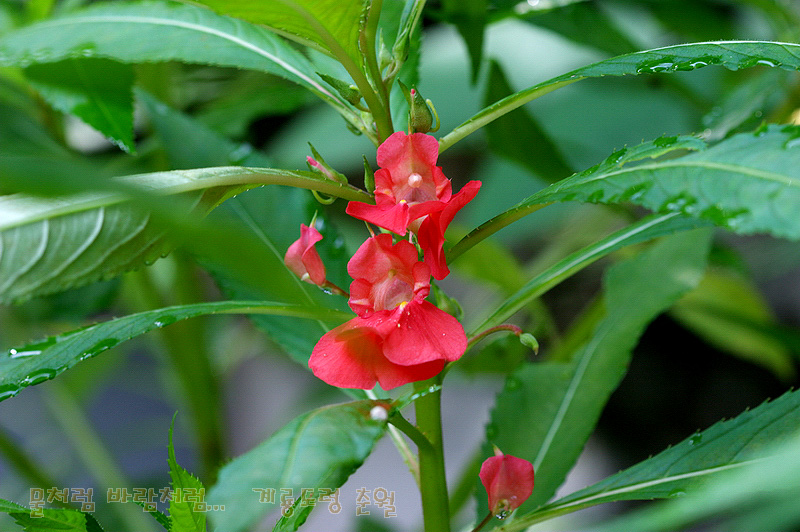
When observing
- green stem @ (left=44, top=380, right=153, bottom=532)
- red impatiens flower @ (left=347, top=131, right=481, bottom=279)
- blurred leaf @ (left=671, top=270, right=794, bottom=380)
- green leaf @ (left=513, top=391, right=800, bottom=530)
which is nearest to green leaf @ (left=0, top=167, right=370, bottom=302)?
red impatiens flower @ (left=347, top=131, right=481, bottom=279)

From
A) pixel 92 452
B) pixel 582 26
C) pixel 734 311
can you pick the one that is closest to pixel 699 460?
Result: pixel 582 26

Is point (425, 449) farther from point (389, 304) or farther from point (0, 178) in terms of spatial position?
point (0, 178)

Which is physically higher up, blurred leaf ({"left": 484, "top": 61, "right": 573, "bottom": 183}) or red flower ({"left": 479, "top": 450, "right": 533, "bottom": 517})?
blurred leaf ({"left": 484, "top": 61, "right": 573, "bottom": 183})

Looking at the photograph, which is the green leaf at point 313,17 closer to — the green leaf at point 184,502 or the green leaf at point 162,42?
the green leaf at point 162,42

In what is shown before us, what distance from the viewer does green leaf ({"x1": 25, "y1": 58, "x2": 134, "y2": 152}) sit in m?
0.52

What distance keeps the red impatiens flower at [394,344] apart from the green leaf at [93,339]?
5cm

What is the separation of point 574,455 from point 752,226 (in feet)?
1.06

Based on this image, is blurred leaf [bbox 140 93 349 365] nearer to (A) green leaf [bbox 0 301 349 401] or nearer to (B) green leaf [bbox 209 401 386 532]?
(A) green leaf [bbox 0 301 349 401]

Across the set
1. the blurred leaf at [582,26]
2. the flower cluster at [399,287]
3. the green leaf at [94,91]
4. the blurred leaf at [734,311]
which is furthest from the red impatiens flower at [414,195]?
the blurred leaf at [734,311]

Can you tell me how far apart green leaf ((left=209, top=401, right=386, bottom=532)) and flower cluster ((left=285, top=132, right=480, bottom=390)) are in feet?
0.12

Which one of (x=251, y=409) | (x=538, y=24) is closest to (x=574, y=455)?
(x=538, y=24)

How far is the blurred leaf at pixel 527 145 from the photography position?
0.63 meters

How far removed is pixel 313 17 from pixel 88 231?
0.52 ft

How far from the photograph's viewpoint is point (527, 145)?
635 millimetres
